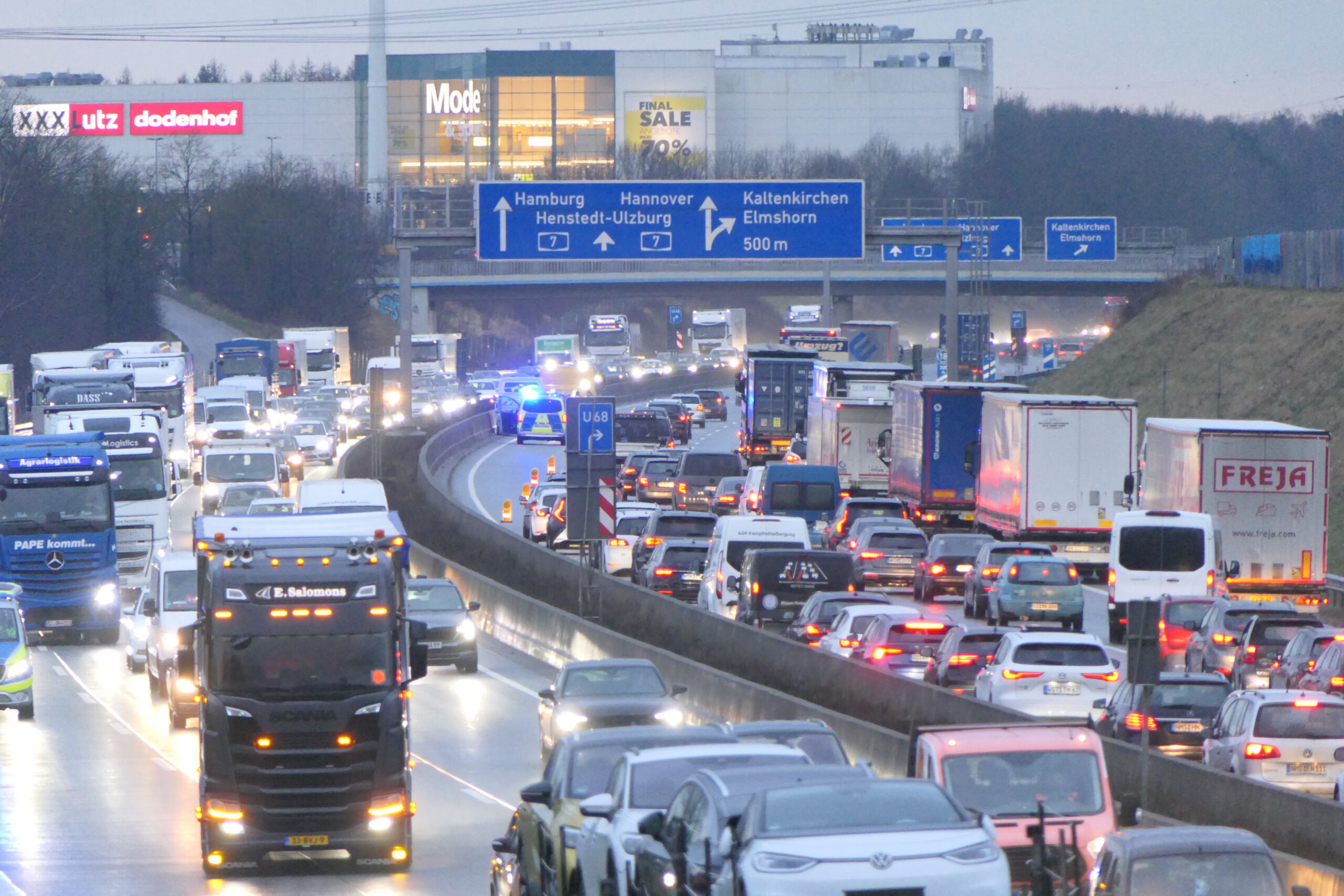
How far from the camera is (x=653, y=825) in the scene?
1131 centimetres

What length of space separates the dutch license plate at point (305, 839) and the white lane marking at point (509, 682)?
13.9 metres

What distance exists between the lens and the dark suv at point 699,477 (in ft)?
172

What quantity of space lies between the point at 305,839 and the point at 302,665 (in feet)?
4.53

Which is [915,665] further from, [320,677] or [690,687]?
[320,677]

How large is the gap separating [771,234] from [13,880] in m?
39.1

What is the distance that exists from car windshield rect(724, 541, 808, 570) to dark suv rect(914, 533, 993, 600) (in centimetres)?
367

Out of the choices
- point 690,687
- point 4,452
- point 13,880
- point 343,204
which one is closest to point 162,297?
point 343,204

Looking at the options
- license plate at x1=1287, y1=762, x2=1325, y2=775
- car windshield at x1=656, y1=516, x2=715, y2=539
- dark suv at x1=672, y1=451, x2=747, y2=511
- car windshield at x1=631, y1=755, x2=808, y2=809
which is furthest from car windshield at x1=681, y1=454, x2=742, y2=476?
car windshield at x1=631, y1=755, x2=808, y2=809

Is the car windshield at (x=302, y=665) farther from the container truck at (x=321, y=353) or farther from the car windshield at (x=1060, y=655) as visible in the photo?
the container truck at (x=321, y=353)

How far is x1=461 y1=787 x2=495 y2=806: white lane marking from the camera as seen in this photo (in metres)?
21.8

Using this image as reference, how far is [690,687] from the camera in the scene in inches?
1077

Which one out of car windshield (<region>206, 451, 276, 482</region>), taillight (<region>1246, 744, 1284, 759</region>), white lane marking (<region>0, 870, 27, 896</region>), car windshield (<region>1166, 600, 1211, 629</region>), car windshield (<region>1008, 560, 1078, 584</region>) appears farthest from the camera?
car windshield (<region>206, 451, 276, 482</region>)

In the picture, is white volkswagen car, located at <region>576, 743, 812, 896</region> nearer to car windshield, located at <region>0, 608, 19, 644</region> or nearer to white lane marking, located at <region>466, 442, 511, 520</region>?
car windshield, located at <region>0, 608, 19, 644</region>

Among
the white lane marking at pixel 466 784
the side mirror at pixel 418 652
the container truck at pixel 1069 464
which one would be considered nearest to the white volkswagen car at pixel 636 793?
the side mirror at pixel 418 652
